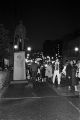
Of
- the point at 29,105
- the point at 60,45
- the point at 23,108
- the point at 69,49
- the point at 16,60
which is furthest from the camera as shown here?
the point at 60,45

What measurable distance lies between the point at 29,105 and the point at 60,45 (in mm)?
111537

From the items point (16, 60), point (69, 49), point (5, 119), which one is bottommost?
point (5, 119)

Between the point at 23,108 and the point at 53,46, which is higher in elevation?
the point at 53,46

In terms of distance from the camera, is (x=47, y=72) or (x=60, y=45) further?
(x=60, y=45)

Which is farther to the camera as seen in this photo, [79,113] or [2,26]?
[2,26]

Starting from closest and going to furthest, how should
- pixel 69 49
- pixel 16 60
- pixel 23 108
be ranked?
pixel 23 108, pixel 16 60, pixel 69 49

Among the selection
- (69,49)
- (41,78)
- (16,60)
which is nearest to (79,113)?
(16,60)

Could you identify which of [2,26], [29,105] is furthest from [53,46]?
[29,105]

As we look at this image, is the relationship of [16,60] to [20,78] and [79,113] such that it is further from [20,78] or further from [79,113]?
[79,113]

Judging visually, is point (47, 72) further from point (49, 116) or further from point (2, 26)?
point (2, 26)

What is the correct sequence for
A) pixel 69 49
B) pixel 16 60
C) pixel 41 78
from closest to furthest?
1. pixel 16 60
2. pixel 41 78
3. pixel 69 49

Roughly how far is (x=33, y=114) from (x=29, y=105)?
212cm

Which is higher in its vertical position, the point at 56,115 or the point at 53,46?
the point at 53,46

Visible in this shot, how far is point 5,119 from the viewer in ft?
30.0
